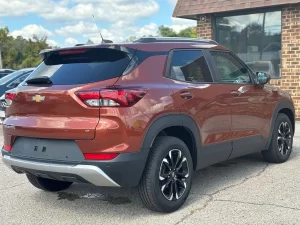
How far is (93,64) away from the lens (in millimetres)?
4297

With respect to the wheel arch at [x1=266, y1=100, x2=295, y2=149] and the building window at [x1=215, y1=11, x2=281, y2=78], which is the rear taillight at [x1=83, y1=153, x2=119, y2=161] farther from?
the building window at [x1=215, y1=11, x2=281, y2=78]

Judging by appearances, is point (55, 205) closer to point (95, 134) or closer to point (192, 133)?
point (95, 134)

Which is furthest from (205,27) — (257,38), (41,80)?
(41,80)

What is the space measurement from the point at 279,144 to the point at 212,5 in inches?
239

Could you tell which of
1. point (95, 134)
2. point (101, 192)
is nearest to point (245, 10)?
point (101, 192)

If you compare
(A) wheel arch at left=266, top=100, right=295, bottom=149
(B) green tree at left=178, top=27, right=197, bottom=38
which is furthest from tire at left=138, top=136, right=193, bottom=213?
(B) green tree at left=178, top=27, right=197, bottom=38

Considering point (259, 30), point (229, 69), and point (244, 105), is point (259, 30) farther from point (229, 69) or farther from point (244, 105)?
point (244, 105)

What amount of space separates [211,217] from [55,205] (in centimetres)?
175

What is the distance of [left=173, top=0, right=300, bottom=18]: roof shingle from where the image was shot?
35.2 feet

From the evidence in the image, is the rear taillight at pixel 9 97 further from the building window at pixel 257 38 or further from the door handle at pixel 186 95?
the building window at pixel 257 38

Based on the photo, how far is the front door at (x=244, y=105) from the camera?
17.7 feet

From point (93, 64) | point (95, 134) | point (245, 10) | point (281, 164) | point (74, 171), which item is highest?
point (245, 10)

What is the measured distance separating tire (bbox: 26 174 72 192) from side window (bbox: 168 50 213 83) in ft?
6.60


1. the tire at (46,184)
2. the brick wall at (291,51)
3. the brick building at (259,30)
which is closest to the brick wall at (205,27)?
the brick building at (259,30)
